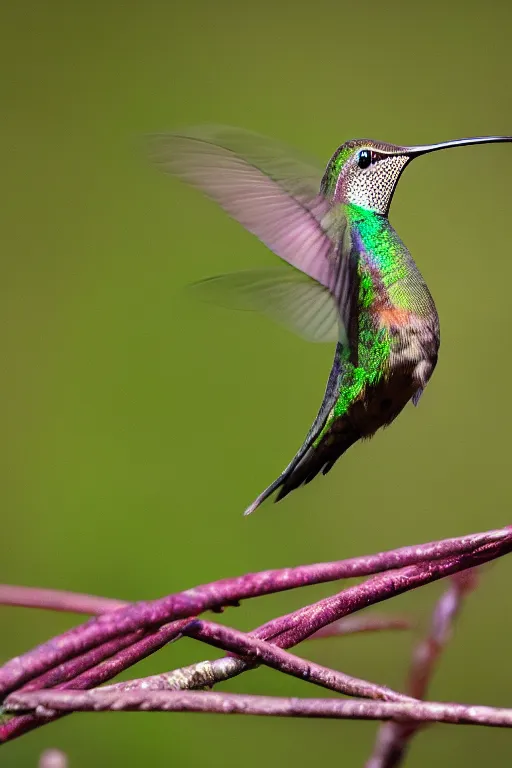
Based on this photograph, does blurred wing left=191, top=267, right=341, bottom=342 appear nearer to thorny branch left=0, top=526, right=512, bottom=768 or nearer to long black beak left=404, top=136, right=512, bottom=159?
long black beak left=404, top=136, right=512, bottom=159

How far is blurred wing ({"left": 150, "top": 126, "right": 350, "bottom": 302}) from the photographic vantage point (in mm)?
773

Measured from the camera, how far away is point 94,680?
0.26 metres

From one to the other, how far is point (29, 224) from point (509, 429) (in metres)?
1.28

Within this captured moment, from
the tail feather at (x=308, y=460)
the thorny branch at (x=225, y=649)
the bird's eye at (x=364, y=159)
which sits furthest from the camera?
the bird's eye at (x=364, y=159)

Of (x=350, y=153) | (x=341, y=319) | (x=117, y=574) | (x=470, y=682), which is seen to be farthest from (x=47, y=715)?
(x=470, y=682)

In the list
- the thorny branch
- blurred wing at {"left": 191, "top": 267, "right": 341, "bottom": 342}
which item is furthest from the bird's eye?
the thorny branch

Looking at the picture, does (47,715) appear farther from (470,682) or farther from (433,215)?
(433,215)

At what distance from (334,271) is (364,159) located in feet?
0.48

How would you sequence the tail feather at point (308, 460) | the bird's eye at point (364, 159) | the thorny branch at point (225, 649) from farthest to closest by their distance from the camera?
1. the bird's eye at point (364, 159)
2. the tail feather at point (308, 460)
3. the thorny branch at point (225, 649)

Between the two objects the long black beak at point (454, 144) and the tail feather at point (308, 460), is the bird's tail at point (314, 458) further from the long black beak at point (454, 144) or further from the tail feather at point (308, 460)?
the long black beak at point (454, 144)

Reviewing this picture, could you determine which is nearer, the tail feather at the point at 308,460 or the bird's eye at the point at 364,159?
the tail feather at the point at 308,460

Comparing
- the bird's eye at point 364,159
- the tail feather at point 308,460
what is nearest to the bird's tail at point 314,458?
the tail feather at point 308,460

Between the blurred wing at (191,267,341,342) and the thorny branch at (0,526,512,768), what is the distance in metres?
0.47

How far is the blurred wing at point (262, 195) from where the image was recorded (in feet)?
2.54
